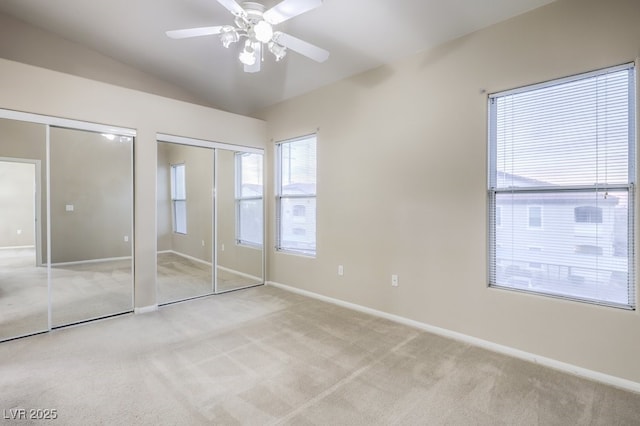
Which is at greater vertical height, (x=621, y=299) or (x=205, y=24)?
(x=205, y=24)

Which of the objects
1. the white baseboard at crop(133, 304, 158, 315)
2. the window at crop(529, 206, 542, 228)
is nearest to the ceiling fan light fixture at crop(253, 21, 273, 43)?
the window at crop(529, 206, 542, 228)

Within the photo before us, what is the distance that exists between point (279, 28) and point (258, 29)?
4.05 feet

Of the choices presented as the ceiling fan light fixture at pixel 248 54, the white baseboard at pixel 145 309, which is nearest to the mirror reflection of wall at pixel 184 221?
the white baseboard at pixel 145 309

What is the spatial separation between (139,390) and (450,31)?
154 inches

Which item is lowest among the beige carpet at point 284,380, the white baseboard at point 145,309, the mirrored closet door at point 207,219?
the beige carpet at point 284,380

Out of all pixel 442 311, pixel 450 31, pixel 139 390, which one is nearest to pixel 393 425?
pixel 442 311

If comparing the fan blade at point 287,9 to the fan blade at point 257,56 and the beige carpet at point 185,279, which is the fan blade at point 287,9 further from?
the beige carpet at point 185,279

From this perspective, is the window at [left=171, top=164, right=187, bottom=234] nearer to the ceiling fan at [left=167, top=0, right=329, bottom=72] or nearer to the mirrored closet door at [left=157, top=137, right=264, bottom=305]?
the mirrored closet door at [left=157, top=137, right=264, bottom=305]

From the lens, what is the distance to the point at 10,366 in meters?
2.41

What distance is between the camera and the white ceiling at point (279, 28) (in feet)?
8.73

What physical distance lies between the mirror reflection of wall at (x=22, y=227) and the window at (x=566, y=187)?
4473 mm

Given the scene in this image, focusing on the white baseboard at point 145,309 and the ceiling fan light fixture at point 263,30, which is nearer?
the ceiling fan light fixture at point 263,30

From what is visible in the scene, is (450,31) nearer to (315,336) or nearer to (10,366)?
(315,336)

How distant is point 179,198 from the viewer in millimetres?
4176
